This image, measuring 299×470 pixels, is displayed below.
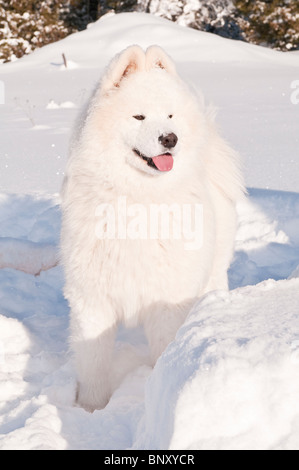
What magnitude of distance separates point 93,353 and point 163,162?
2.95 ft

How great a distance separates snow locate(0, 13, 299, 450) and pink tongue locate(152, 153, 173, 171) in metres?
0.55

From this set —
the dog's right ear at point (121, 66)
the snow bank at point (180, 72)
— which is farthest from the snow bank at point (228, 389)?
the snow bank at point (180, 72)

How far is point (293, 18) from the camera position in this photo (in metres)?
19.4

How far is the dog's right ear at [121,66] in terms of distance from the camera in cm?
232

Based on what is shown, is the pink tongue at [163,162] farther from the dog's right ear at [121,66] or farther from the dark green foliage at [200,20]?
the dark green foliage at [200,20]

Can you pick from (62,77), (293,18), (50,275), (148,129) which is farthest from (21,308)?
(293,18)

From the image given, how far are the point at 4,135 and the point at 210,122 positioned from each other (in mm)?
5622

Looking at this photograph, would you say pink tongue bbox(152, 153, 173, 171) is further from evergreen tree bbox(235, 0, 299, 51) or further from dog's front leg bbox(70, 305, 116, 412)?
evergreen tree bbox(235, 0, 299, 51)

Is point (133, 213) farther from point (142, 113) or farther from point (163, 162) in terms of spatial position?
point (142, 113)

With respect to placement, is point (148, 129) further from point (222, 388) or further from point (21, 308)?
point (21, 308)

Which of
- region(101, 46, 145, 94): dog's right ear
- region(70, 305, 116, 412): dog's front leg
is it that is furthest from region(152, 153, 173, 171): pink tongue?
→ region(70, 305, 116, 412): dog's front leg

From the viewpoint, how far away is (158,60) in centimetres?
242

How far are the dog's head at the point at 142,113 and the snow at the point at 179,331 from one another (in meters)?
0.37

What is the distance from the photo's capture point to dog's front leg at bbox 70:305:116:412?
2498 millimetres
